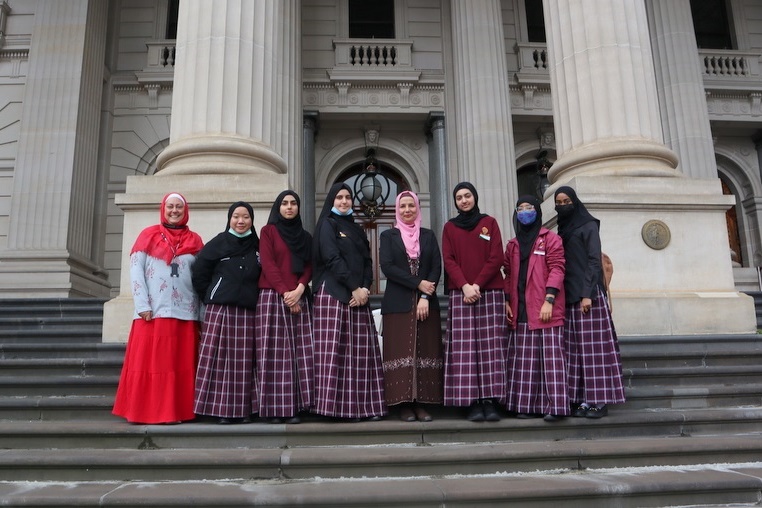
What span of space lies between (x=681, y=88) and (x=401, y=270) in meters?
11.6

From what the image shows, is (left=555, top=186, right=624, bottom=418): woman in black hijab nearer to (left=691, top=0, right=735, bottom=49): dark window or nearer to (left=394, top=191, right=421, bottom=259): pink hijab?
(left=394, top=191, right=421, bottom=259): pink hijab

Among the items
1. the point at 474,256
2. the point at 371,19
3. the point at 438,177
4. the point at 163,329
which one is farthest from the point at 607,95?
the point at 371,19

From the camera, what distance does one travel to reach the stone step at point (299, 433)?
13.3 feet

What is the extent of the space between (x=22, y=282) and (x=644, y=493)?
466 inches

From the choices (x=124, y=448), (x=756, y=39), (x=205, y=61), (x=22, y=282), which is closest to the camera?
(x=124, y=448)

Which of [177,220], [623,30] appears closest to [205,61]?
[177,220]

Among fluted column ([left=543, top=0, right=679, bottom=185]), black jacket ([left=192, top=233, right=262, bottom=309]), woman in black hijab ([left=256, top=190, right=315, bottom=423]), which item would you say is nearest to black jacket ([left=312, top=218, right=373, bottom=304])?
woman in black hijab ([left=256, top=190, right=315, bottom=423])

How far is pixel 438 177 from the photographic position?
45.1 ft

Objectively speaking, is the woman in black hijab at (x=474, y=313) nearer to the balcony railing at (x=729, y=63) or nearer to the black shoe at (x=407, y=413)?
the black shoe at (x=407, y=413)

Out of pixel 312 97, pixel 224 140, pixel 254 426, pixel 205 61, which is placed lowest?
pixel 254 426

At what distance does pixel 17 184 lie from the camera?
12.3 meters

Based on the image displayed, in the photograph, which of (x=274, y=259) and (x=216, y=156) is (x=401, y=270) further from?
(x=216, y=156)

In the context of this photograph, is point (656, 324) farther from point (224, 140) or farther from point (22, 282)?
point (22, 282)

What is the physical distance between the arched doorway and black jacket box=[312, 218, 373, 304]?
9.39 m
